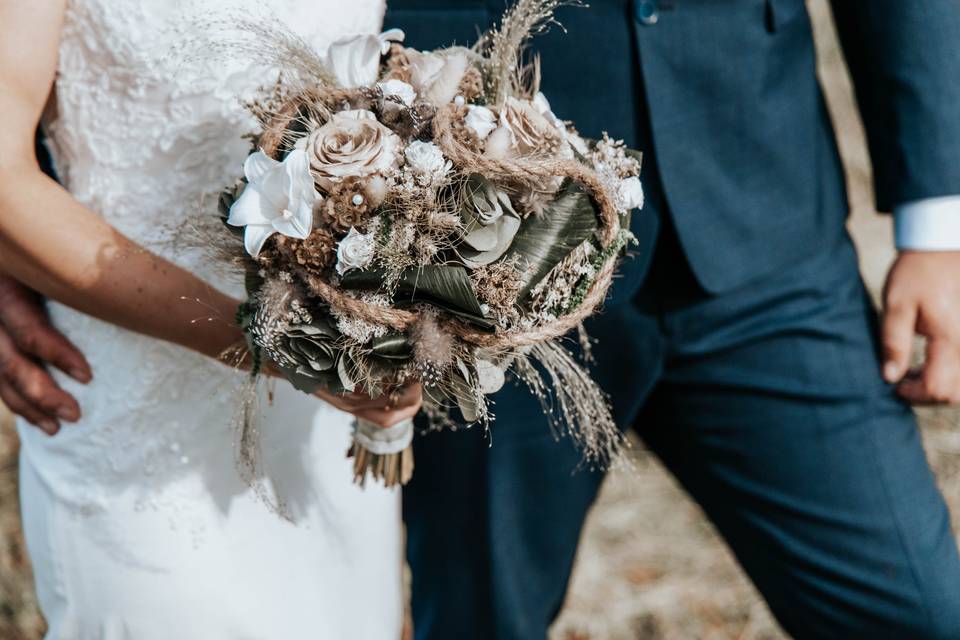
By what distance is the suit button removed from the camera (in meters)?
1.70

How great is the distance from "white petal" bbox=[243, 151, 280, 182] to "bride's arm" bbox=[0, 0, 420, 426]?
10.0 inches

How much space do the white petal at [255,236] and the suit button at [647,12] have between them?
882 millimetres

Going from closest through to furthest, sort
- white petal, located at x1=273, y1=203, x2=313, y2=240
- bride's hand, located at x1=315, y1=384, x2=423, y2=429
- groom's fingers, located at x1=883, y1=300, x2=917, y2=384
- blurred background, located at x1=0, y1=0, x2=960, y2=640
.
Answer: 1. white petal, located at x1=273, y1=203, x2=313, y2=240
2. bride's hand, located at x1=315, y1=384, x2=423, y2=429
3. groom's fingers, located at x1=883, y1=300, x2=917, y2=384
4. blurred background, located at x1=0, y1=0, x2=960, y2=640

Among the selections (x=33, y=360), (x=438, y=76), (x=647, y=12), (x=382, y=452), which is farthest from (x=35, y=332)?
(x=647, y=12)

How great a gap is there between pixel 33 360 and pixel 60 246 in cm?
39

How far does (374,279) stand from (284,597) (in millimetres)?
752

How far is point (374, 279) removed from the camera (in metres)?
1.15

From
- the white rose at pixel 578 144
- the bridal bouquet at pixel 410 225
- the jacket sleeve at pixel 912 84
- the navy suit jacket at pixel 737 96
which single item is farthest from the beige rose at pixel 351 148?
the jacket sleeve at pixel 912 84

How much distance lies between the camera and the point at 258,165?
117 centimetres

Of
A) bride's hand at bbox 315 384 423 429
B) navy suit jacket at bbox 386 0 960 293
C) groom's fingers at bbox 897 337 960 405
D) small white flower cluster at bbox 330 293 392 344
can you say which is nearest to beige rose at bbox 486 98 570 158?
small white flower cluster at bbox 330 293 392 344

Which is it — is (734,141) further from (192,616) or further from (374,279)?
(192,616)

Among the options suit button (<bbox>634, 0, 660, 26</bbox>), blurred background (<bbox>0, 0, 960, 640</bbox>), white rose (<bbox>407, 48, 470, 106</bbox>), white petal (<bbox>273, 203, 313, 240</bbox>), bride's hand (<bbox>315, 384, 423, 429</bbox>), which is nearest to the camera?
white petal (<bbox>273, 203, 313, 240</bbox>)

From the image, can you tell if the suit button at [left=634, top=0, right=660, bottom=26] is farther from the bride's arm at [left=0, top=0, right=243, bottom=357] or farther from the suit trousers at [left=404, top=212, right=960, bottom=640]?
the bride's arm at [left=0, top=0, right=243, bottom=357]

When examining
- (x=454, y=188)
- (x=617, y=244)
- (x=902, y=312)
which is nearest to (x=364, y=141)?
(x=454, y=188)
